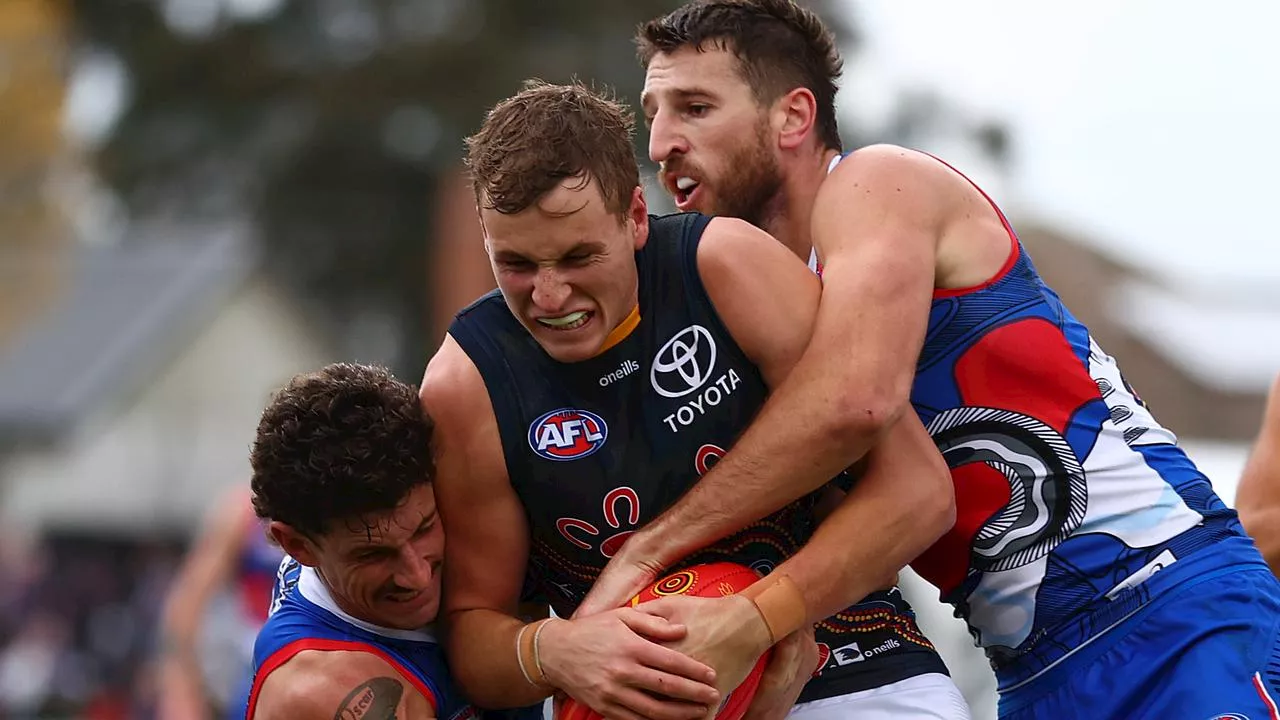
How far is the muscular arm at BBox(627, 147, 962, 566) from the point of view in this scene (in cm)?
375

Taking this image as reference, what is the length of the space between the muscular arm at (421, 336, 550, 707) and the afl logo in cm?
10

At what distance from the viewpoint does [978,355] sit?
412cm

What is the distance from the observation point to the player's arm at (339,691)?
3939mm

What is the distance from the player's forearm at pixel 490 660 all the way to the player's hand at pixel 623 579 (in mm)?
172

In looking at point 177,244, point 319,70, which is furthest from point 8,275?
point 319,70

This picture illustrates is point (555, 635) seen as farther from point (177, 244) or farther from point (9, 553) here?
point (177, 244)

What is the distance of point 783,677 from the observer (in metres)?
3.82

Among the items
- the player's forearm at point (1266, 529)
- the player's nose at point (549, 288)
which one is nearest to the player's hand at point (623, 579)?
the player's nose at point (549, 288)

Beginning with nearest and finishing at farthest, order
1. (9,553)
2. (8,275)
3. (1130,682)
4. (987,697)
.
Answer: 1. (1130,682)
2. (987,697)
3. (9,553)
4. (8,275)

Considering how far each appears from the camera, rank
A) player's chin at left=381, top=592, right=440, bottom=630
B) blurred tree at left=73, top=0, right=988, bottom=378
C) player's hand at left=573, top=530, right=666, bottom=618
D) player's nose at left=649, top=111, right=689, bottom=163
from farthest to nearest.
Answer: blurred tree at left=73, top=0, right=988, bottom=378, player's nose at left=649, top=111, right=689, bottom=163, player's chin at left=381, top=592, right=440, bottom=630, player's hand at left=573, top=530, right=666, bottom=618

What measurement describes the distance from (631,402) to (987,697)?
27.2ft

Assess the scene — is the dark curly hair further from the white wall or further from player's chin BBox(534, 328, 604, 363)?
the white wall

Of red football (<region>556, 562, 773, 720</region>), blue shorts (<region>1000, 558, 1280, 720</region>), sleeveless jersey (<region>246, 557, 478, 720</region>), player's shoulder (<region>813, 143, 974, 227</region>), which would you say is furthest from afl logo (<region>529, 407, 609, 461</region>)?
blue shorts (<region>1000, 558, 1280, 720</region>)

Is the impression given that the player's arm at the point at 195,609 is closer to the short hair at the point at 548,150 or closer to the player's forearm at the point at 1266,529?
the short hair at the point at 548,150
